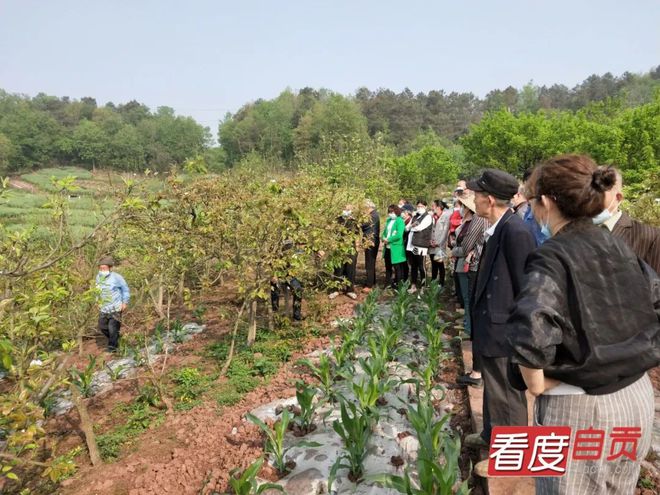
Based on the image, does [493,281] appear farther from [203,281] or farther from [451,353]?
[203,281]

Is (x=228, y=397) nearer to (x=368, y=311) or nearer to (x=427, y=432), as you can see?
(x=368, y=311)


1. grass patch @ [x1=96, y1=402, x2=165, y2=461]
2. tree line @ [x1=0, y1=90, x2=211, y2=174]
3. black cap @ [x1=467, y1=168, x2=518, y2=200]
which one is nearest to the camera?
black cap @ [x1=467, y1=168, x2=518, y2=200]

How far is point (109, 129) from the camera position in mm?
82562

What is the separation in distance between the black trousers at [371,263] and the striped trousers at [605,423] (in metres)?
6.42

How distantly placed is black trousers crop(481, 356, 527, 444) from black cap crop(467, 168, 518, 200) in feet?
3.70

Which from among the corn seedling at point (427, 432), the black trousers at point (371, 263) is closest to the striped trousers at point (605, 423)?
the corn seedling at point (427, 432)

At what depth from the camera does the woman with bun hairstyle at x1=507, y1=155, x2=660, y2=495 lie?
150 centimetres

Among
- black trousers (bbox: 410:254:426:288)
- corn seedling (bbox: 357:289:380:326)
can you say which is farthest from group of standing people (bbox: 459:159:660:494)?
black trousers (bbox: 410:254:426:288)

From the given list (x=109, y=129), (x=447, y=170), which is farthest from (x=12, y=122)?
(x=447, y=170)

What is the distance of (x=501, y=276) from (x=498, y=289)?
0.30ft

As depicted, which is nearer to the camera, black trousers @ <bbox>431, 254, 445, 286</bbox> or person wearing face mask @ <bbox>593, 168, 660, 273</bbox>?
person wearing face mask @ <bbox>593, 168, 660, 273</bbox>

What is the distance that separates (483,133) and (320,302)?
28.3 metres

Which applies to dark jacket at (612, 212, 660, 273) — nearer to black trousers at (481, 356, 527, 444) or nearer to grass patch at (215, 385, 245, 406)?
black trousers at (481, 356, 527, 444)

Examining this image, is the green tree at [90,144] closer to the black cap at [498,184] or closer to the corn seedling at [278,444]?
the corn seedling at [278,444]
